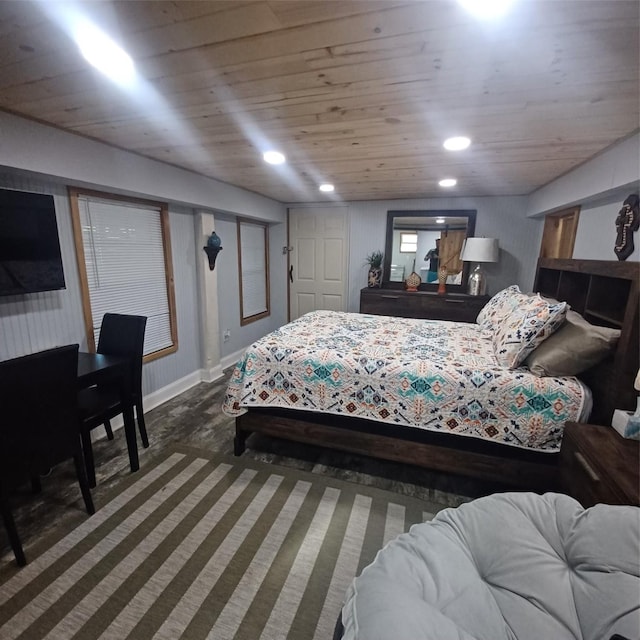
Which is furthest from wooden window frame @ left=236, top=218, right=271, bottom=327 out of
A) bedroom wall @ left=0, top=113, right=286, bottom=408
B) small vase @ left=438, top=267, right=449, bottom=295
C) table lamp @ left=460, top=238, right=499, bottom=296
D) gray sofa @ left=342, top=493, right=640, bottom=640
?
gray sofa @ left=342, top=493, right=640, bottom=640

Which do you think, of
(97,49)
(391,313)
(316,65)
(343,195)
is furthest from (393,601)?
(343,195)

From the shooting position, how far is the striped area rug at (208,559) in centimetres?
135

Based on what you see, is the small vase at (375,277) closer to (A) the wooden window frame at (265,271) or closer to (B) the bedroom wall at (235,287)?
(B) the bedroom wall at (235,287)

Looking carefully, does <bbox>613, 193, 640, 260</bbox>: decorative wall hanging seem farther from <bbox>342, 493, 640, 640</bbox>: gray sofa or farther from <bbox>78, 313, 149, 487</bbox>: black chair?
<bbox>78, 313, 149, 487</bbox>: black chair

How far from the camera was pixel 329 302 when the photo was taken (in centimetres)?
520

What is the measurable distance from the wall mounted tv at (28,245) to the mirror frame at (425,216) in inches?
146

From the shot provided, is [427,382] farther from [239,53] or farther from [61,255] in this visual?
[61,255]

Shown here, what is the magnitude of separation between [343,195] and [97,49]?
334 centimetres

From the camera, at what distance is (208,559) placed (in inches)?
63.8

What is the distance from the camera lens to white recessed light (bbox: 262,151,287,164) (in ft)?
7.96

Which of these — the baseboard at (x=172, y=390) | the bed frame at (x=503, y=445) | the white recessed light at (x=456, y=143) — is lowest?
the baseboard at (x=172, y=390)

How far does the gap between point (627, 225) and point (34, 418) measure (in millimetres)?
3555

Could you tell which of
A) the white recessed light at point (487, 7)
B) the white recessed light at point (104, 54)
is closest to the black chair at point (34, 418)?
the white recessed light at point (104, 54)

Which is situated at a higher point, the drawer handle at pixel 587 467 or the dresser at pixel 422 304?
the dresser at pixel 422 304
